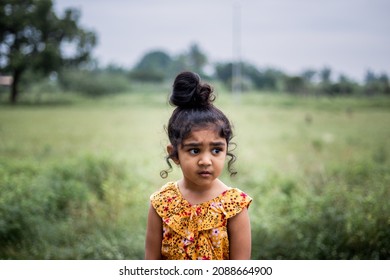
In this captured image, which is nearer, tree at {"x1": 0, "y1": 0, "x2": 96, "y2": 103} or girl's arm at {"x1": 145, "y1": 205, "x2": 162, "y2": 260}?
girl's arm at {"x1": 145, "y1": 205, "x2": 162, "y2": 260}

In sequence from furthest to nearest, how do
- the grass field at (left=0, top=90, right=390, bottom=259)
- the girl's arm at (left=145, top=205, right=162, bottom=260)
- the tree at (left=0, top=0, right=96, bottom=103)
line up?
the tree at (left=0, top=0, right=96, bottom=103), the grass field at (left=0, top=90, right=390, bottom=259), the girl's arm at (left=145, top=205, right=162, bottom=260)

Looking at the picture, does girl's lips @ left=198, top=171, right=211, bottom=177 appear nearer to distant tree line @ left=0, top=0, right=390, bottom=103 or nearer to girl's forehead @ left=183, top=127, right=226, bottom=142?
girl's forehead @ left=183, top=127, right=226, bottom=142

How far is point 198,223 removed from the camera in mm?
1761

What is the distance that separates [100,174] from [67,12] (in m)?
2.02

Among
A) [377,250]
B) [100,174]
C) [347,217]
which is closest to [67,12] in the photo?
[100,174]

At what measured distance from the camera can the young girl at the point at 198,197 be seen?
1733 millimetres

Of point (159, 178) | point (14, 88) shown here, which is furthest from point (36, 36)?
point (159, 178)

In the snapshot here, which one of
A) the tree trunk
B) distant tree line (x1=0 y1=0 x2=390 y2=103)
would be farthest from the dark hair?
the tree trunk

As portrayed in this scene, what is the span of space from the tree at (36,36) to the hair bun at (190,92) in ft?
11.0

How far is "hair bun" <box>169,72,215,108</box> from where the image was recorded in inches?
69.7

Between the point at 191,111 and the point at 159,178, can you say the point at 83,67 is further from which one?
the point at 191,111

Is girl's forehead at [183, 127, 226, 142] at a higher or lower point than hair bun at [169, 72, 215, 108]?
lower

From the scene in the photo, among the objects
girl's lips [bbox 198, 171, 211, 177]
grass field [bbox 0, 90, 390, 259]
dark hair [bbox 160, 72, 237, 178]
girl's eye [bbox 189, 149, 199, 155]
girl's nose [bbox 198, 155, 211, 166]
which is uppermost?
dark hair [bbox 160, 72, 237, 178]
